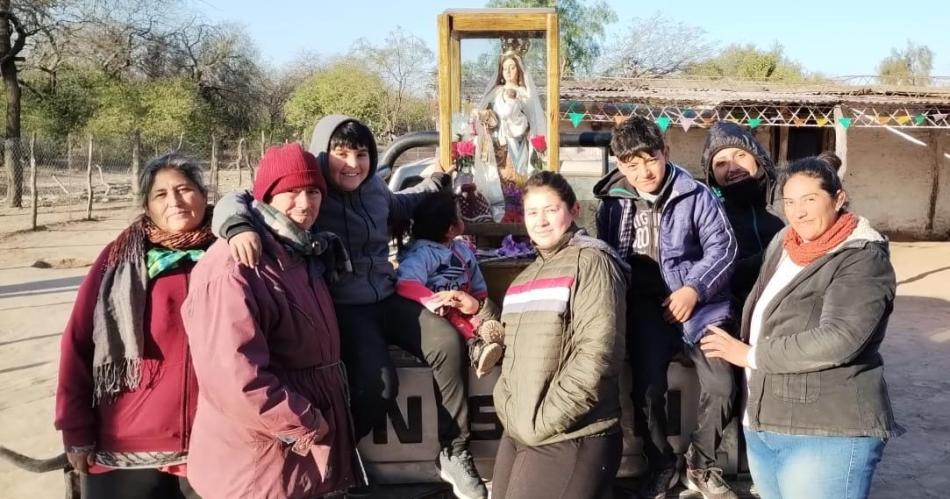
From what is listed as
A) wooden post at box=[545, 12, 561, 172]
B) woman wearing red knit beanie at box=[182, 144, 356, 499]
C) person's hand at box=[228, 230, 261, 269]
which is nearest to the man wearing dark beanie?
wooden post at box=[545, 12, 561, 172]

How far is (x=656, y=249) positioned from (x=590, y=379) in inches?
29.4

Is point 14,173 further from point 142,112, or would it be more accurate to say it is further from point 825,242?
point 825,242

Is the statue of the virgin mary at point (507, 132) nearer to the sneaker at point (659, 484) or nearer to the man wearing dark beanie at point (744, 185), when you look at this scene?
the man wearing dark beanie at point (744, 185)

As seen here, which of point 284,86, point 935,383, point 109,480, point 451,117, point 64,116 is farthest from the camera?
point 284,86

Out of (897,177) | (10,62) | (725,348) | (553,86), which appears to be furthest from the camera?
(10,62)

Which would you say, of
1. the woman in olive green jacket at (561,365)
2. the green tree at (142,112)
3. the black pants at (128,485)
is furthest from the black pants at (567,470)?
the green tree at (142,112)

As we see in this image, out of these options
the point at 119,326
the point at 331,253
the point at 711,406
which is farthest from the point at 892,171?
the point at 119,326

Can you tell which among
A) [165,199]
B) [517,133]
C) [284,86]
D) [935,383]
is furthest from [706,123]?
[284,86]

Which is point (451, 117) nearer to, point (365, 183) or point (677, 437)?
point (365, 183)

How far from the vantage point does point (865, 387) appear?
215 centimetres

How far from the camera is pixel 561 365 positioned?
234 cm

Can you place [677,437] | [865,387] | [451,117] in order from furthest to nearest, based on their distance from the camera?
[451,117]
[677,437]
[865,387]

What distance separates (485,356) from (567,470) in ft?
1.56

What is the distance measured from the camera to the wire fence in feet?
56.3
